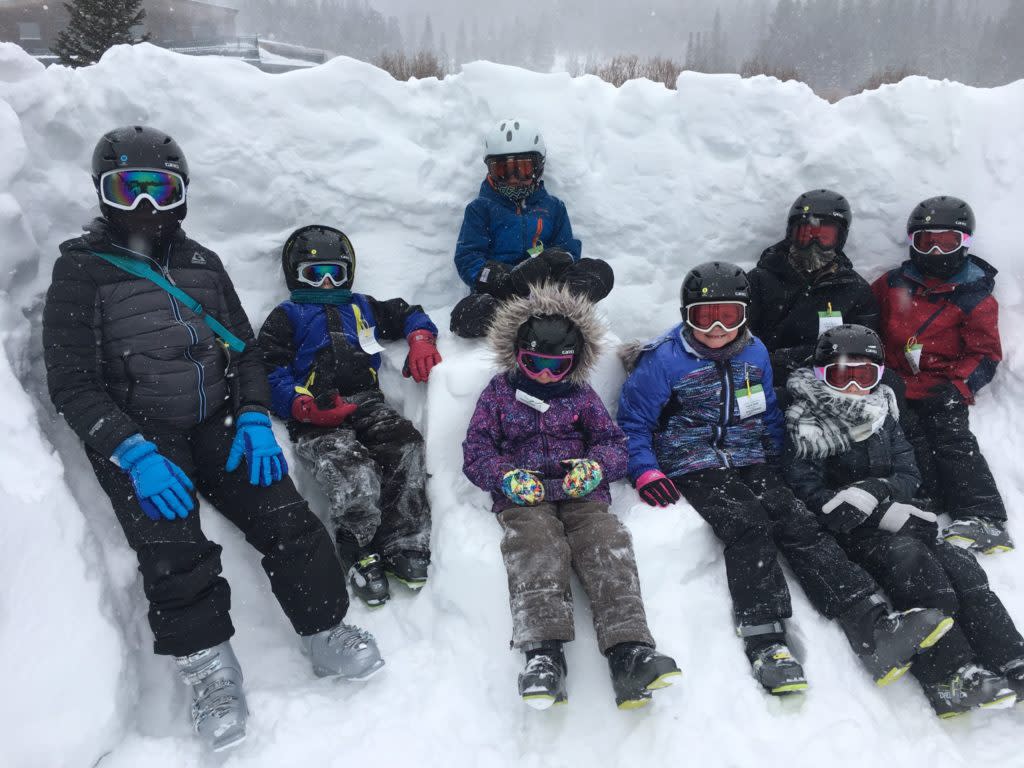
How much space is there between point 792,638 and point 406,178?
376 centimetres

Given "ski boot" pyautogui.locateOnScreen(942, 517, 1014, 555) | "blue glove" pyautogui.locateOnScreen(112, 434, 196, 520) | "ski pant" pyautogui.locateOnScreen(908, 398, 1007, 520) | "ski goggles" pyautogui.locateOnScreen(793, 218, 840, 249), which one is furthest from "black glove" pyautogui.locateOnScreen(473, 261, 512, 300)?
"ski boot" pyautogui.locateOnScreen(942, 517, 1014, 555)

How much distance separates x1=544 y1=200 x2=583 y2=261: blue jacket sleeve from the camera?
14.4 feet

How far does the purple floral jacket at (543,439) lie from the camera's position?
3074mm

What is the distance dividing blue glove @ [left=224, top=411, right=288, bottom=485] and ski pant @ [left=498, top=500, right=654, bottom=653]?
1132 millimetres

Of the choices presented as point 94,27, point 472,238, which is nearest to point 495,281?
point 472,238

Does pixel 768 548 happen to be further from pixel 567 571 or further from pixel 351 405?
pixel 351 405

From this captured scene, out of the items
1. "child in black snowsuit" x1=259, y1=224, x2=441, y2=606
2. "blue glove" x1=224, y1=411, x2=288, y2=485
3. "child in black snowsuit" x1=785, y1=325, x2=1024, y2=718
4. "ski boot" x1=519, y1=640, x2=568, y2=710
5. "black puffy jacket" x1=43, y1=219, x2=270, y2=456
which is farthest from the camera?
"child in black snowsuit" x1=259, y1=224, x2=441, y2=606

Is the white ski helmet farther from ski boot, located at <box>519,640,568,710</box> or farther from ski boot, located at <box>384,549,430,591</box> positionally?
ski boot, located at <box>519,640,568,710</box>

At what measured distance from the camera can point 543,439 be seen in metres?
3.17

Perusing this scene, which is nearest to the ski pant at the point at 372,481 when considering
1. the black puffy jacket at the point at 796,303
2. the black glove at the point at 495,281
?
the black glove at the point at 495,281

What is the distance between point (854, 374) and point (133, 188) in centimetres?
373

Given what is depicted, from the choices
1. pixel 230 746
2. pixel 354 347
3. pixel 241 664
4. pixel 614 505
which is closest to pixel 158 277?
pixel 354 347

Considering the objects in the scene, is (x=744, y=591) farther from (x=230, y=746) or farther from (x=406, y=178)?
(x=406, y=178)

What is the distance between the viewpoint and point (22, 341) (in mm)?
2914
